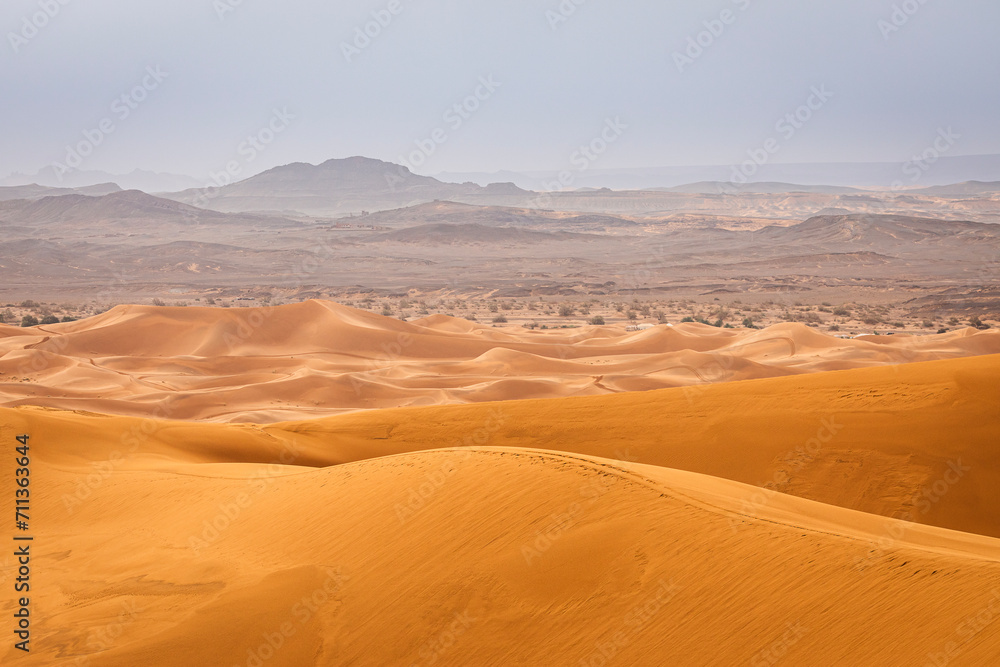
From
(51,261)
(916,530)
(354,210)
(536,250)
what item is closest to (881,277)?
(536,250)

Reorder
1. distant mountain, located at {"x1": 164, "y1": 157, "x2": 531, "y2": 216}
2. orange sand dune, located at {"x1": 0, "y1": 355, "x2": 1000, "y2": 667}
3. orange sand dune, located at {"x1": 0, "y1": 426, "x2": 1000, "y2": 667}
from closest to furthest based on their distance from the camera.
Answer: orange sand dune, located at {"x1": 0, "y1": 426, "x2": 1000, "y2": 667}
orange sand dune, located at {"x1": 0, "y1": 355, "x2": 1000, "y2": 667}
distant mountain, located at {"x1": 164, "y1": 157, "x2": 531, "y2": 216}

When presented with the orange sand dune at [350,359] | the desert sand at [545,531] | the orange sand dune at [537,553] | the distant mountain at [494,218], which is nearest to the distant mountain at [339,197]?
the distant mountain at [494,218]

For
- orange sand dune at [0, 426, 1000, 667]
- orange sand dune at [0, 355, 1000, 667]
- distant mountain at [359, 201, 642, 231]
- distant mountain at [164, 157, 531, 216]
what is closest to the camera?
orange sand dune at [0, 426, 1000, 667]

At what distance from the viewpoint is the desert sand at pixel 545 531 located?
5.43 m

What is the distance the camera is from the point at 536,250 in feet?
285

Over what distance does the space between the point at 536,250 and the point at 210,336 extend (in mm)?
63585

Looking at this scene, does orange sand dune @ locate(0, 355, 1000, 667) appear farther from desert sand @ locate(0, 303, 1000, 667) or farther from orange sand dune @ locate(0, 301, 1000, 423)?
orange sand dune @ locate(0, 301, 1000, 423)

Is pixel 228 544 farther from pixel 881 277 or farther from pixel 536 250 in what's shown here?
pixel 536 250

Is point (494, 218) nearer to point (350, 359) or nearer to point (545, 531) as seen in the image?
point (350, 359)

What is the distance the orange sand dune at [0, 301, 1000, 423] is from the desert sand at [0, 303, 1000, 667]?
207 inches

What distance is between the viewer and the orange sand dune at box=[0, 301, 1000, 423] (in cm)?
1923

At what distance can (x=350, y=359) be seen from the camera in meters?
24.5

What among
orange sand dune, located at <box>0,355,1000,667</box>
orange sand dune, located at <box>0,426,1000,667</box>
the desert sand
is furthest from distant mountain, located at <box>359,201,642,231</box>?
orange sand dune, located at <box>0,426,1000,667</box>

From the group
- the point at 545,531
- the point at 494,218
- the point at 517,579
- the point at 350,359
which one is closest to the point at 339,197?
the point at 494,218
